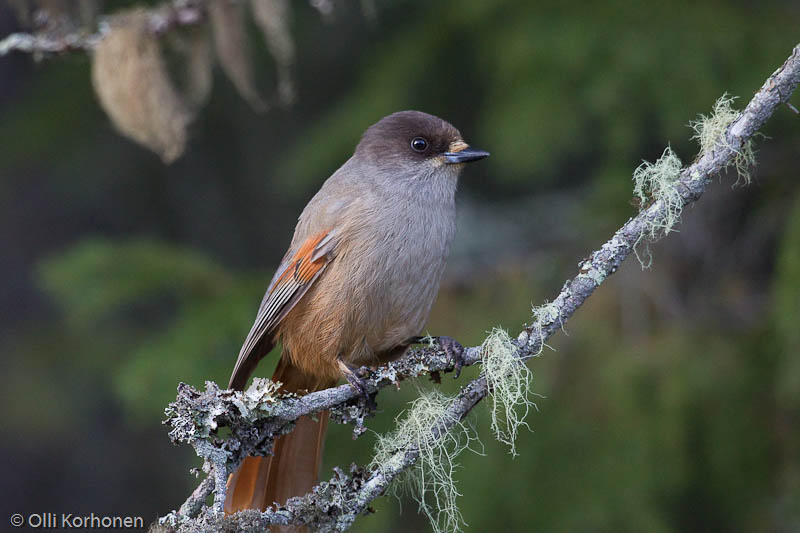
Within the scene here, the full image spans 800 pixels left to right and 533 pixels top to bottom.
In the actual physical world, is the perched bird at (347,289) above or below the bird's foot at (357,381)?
above

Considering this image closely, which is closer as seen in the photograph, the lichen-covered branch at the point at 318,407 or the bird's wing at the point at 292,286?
the lichen-covered branch at the point at 318,407

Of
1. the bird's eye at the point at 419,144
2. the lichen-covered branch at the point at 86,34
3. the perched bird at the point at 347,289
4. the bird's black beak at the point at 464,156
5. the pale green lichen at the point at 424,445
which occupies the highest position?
the lichen-covered branch at the point at 86,34

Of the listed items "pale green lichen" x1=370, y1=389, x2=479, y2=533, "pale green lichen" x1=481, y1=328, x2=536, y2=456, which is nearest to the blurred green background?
"pale green lichen" x1=370, y1=389, x2=479, y2=533

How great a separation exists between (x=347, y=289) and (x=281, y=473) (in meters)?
0.63

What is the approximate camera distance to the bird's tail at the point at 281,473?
2.94 metres

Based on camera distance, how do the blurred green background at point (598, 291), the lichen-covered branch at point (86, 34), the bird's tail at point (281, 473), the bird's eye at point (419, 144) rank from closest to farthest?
the bird's tail at point (281, 473)
the bird's eye at point (419, 144)
the lichen-covered branch at point (86, 34)
the blurred green background at point (598, 291)

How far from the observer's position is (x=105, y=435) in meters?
7.22

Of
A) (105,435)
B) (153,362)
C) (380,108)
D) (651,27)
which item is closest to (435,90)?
(380,108)

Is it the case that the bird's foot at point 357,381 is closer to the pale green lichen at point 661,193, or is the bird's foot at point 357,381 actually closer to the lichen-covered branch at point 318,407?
the lichen-covered branch at point 318,407

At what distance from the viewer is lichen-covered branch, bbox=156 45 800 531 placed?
7.06 ft

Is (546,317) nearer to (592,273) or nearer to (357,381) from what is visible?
(592,273)

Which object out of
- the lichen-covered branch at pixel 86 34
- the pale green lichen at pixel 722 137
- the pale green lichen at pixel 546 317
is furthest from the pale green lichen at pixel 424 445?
the lichen-covered branch at pixel 86 34

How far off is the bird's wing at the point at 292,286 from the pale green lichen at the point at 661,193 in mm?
1154

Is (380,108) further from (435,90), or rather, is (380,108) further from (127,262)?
(127,262)
